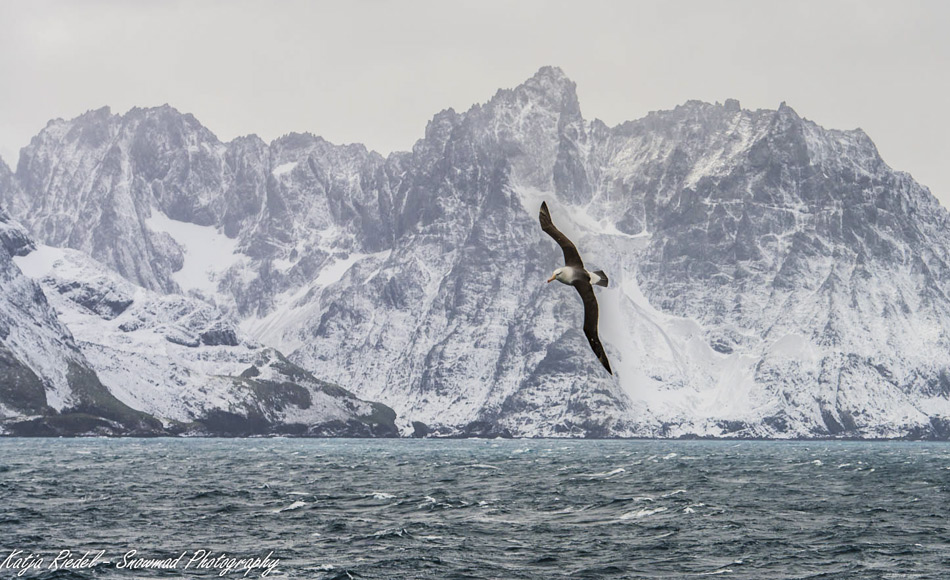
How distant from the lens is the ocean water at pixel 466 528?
239ft

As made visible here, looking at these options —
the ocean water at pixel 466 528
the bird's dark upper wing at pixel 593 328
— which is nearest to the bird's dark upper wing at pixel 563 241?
the bird's dark upper wing at pixel 593 328

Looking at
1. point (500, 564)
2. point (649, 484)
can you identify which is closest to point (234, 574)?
point (500, 564)

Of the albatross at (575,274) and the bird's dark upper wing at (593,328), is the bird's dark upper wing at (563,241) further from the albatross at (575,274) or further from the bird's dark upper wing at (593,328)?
the bird's dark upper wing at (593,328)

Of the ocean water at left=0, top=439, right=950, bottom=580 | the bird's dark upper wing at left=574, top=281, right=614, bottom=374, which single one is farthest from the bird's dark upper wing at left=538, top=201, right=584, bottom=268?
the ocean water at left=0, top=439, right=950, bottom=580

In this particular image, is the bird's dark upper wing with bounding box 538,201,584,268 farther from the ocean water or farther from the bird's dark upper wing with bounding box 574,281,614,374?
the ocean water

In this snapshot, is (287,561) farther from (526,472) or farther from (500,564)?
(526,472)

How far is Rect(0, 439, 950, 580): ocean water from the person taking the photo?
7281cm

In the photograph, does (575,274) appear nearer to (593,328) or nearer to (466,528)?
(593,328)

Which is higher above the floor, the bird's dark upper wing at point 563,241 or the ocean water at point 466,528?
the bird's dark upper wing at point 563,241

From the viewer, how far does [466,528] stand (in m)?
92.1

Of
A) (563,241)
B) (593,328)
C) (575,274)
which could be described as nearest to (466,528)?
(575,274)

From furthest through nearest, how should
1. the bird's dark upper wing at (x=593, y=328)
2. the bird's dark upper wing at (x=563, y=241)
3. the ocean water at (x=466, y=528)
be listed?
1. the ocean water at (x=466, y=528)
2. the bird's dark upper wing at (x=563, y=241)
3. the bird's dark upper wing at (x=593, y=328)

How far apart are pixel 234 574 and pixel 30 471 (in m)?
98.8

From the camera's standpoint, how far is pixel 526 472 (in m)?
177
